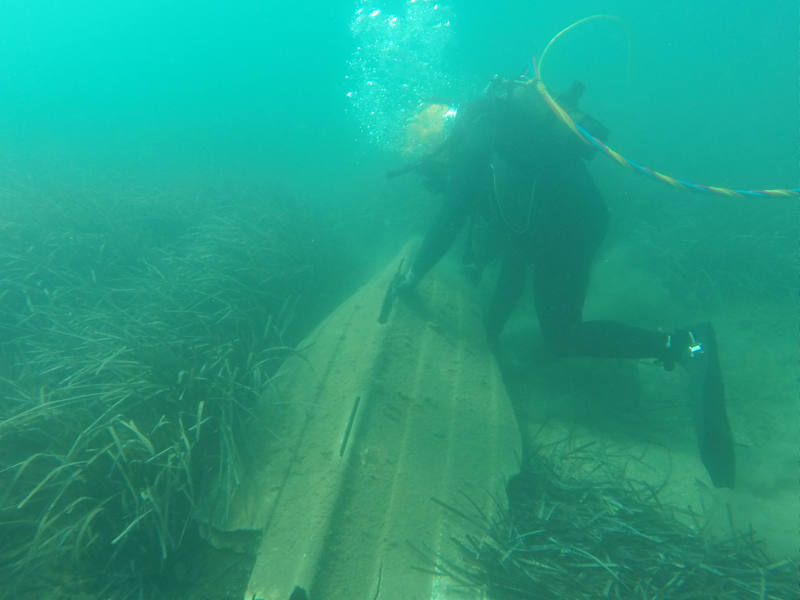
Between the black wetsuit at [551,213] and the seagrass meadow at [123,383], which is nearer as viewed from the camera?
the seagrass meadow at [123,383]

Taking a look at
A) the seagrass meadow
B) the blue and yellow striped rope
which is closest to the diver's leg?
the blue and yellow striped rope

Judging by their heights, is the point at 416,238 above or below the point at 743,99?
below

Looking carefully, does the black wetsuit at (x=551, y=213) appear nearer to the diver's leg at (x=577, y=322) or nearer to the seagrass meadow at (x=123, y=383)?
the diver's leg at (x=577, y=322)

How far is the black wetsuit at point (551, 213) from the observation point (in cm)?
282

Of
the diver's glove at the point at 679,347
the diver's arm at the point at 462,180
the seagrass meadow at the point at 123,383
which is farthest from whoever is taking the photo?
the diver's arm at the point at 462,180

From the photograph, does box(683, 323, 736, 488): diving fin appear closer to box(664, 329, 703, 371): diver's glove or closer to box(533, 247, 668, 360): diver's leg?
box(664, 329, 703, 371): diver's glove

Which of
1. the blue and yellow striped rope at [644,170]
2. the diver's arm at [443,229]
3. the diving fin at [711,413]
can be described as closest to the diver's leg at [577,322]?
the diving fin at [711,413]

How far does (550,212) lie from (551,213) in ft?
0.04

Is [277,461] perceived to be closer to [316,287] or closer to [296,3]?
[316,287]

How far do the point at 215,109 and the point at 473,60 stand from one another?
76.3 ft

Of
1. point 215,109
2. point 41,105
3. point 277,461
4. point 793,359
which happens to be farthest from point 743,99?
point 41,105

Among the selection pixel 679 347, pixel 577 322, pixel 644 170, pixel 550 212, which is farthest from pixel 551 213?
pixel 679 347

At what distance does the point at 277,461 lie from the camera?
2.14 metres

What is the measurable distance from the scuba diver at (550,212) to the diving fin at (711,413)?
0.01 meters
